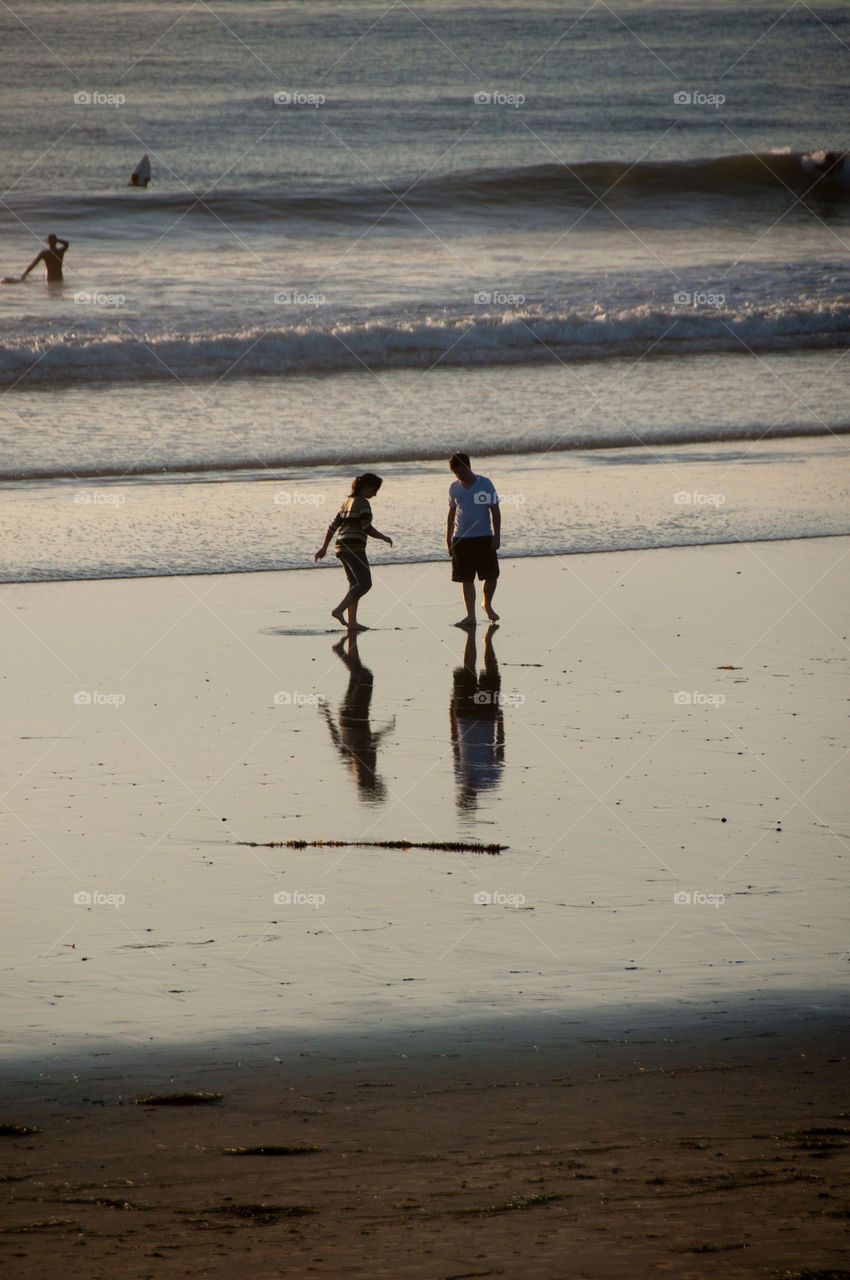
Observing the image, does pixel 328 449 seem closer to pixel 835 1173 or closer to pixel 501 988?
pixel 501 988

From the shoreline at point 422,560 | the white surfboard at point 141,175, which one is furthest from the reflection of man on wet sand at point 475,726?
the white surfboard at point 141,175

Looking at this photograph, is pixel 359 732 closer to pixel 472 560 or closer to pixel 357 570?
pixel 357 570

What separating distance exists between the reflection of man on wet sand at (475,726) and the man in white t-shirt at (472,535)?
2.87ft

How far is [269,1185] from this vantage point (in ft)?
14.3

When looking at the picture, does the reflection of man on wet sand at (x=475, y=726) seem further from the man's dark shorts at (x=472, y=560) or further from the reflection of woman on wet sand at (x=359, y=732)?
the man's dark shorts at (x=472, y=560)

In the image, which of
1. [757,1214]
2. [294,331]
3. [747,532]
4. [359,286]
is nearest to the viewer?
[757,1214]

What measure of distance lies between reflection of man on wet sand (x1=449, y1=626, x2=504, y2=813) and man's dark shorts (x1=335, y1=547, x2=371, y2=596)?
113 cm

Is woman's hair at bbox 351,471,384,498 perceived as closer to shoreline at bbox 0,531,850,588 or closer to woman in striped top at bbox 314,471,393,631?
woman in striped top at bbox 314,471,393,631

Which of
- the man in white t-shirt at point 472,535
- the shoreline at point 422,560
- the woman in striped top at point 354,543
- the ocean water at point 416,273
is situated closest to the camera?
the woman in striped top at point 354,543

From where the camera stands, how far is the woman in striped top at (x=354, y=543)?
12078 millimetres

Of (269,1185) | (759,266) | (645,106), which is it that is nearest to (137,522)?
(269,1185)

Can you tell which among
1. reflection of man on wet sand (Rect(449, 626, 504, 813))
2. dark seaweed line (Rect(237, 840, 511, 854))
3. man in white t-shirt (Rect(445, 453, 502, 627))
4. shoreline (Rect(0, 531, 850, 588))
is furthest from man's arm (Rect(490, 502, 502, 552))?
dark seaweed line (Rect(237, 840, 511, 854))

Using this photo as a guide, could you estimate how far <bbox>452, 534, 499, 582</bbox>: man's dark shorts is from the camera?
1230 centimetres

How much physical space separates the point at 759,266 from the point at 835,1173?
128 ft
